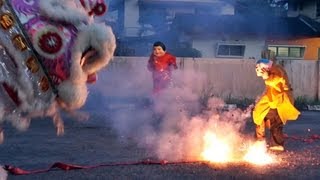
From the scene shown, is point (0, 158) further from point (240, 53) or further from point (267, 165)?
point (240, 53)

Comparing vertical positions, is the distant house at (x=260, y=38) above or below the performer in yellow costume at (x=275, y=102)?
below

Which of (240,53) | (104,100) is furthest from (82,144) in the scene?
(240,53)

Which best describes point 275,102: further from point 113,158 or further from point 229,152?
point 113,158

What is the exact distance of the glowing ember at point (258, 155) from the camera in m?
7.15

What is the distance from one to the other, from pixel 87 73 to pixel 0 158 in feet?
19.2

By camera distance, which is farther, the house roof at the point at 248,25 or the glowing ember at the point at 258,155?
the house roof at the point at 248,25

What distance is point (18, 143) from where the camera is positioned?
8.41 meters

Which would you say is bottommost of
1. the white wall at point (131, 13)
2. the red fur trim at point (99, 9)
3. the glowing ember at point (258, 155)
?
the glowing ember at point (258, 155)

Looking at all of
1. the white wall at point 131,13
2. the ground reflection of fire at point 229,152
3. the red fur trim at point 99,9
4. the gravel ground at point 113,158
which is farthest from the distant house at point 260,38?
the red fur trim at point 99,9

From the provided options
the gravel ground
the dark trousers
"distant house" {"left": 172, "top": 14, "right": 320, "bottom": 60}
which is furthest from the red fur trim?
"distant house" {"left": 172, "top": 14, "right": 320, "bottom": 60}

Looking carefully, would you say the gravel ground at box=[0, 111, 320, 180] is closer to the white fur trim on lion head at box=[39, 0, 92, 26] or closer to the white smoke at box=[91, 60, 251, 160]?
the white smoke at box=[91, 60, 251, 160]

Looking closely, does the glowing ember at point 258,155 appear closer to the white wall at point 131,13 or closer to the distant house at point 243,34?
the white wall at point 131,13

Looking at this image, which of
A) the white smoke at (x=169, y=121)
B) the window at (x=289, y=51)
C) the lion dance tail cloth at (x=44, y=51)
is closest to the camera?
the lion dance tail cloth at (x=44, y=51)

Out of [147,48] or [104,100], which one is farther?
[147,48]
